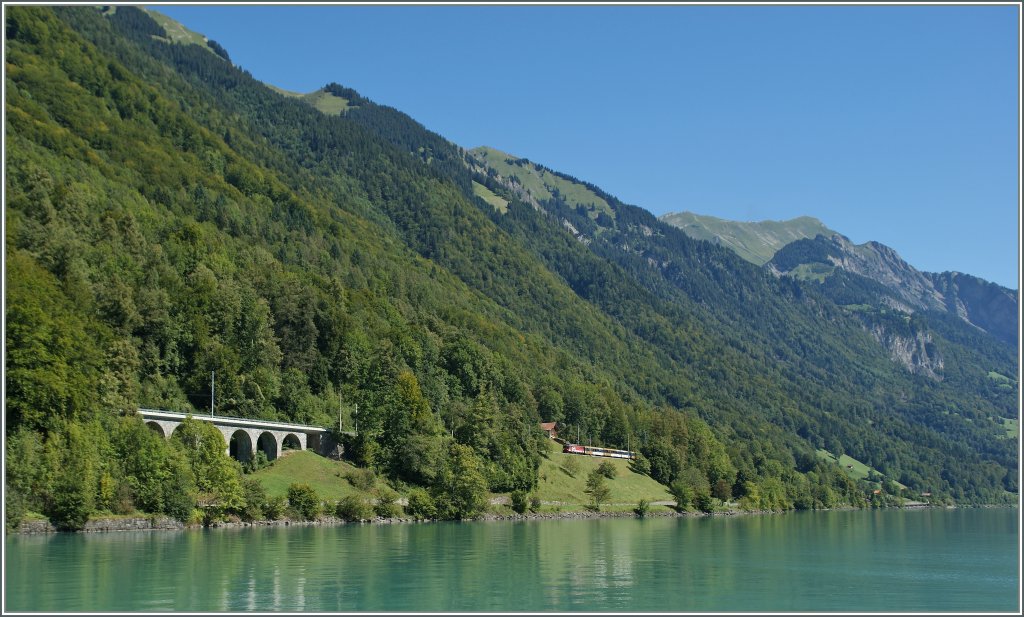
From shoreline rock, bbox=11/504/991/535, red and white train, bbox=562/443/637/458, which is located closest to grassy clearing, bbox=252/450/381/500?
shoreline rock, bbox=11/504/991/535

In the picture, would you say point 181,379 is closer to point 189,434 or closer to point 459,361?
point 189,434

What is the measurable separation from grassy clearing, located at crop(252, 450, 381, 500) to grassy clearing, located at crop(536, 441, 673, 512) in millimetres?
29721

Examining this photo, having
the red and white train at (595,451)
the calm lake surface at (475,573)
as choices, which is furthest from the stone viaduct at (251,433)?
the red and white train at (595,451)

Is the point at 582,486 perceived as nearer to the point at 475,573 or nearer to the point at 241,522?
the point at 241,522

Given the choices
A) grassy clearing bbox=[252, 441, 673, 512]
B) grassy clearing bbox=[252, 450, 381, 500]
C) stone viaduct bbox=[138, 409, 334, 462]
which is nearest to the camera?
stone viaduct bbox=[138, 409, 334, 462]

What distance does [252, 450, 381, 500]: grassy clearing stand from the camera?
106 meters

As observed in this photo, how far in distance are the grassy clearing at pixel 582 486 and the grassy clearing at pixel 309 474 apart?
97.5 ft

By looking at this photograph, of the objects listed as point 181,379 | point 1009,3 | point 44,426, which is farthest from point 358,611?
point 181,379

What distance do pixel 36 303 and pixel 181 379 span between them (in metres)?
37.8

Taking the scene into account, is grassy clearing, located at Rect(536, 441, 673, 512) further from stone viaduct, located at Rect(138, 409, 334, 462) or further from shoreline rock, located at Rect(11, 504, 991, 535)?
stone viaduct, located at Rect(138, 409, 334, 462)

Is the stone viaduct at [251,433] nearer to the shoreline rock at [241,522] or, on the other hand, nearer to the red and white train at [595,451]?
the shoreline rock at [241,522]

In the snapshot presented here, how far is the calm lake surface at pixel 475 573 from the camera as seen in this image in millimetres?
46156

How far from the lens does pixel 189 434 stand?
9656 cm

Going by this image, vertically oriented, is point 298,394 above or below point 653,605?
above
